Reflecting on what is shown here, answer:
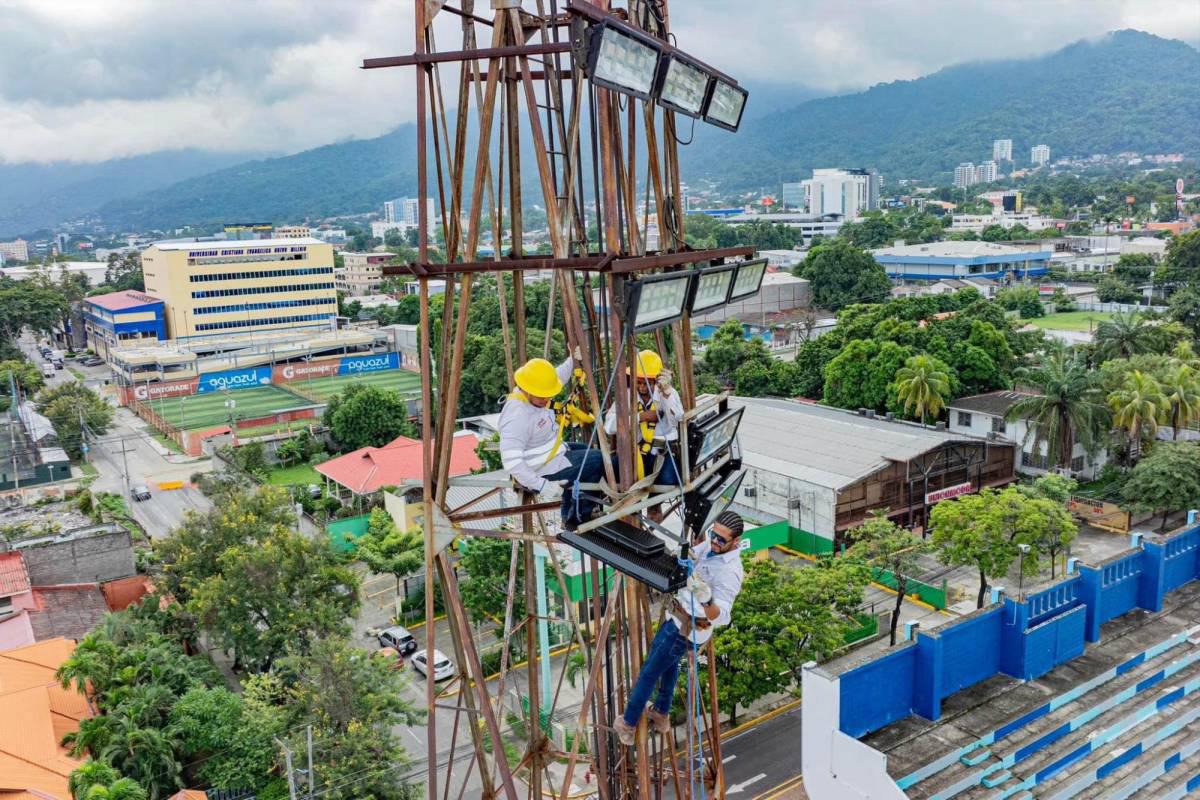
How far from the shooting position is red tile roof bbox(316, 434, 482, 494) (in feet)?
114

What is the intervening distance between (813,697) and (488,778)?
6.29 m

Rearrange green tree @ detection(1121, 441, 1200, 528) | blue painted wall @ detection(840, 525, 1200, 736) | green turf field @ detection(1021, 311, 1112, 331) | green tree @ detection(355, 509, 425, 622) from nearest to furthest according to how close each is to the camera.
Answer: blue painted wall @ detection(840, 525, 1200, 736)
green tree @ detection(355, 509, 425, 622)
green tree @ detection(1121, 441, 1200, 528)
green turf field @ detection(1021, 311, 1112, 331)

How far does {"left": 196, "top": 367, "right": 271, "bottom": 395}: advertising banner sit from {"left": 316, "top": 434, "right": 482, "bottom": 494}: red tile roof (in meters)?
25.2

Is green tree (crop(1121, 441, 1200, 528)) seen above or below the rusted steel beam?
below

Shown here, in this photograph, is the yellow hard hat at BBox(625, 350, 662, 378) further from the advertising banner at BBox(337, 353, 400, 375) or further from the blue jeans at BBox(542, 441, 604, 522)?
the advertising banner at BBox(337, 353, 400, 375)

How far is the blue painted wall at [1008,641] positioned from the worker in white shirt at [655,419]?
678 cm

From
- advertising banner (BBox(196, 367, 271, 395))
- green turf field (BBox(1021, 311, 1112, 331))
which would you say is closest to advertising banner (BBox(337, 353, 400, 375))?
advertising banner (BBox(196, 367, 271, 395))

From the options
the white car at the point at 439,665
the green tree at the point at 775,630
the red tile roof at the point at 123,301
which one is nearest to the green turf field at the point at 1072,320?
the green tree at the point at 775,630

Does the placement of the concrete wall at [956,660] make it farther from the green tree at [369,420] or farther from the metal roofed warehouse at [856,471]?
the green tree at [369,420]

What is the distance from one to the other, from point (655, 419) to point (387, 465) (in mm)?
29245

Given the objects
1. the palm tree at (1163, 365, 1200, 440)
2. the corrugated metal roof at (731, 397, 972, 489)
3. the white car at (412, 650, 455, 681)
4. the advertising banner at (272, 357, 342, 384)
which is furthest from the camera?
the advertising banner at (272, 357, 342, 384)

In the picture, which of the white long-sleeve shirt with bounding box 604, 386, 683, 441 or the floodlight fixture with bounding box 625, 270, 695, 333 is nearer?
the floodlight fixture with bounding box 625, 270, 695, 333

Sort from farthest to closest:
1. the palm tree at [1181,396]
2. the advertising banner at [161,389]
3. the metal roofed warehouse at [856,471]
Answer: the advertising banner at [161,389] → the palm tree at [1181,396] → the metal roofed warehouse at [856,471]

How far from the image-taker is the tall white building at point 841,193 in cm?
17904
